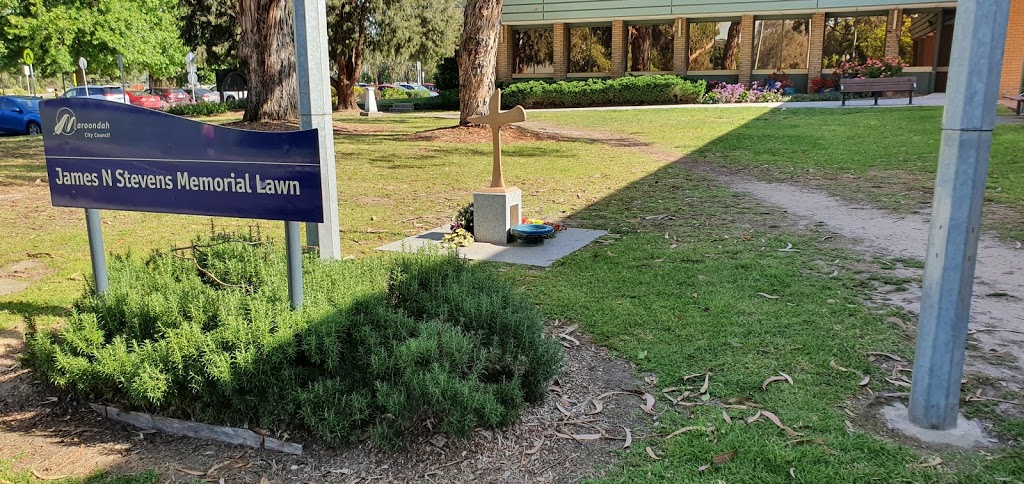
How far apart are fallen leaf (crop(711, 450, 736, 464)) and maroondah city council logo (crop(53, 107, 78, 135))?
Result: 12.4ft

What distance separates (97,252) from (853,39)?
32.3 metres

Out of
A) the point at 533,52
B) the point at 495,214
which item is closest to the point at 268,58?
the point at 495,214

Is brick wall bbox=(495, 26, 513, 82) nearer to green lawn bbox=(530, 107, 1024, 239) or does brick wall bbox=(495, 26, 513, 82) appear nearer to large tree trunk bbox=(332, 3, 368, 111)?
large tree trunk bbox=(332, 3, 368, 111)

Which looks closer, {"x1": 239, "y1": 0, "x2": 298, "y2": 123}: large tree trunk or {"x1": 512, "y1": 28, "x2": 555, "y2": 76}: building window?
{"x1": 239, "y1": 0, "x2": 298, "y2": 123}: large tree trunk

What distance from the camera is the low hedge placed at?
27734 millimetres

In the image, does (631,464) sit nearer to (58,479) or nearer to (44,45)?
(58,479)

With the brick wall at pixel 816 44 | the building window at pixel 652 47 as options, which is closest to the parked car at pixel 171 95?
the building window at pixel 652 47

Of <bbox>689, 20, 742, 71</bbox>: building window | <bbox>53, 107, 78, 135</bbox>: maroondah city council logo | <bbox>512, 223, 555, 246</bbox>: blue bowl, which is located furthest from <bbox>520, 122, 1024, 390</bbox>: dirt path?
<bbox>689, 20, 742, 71</bbox>: building window

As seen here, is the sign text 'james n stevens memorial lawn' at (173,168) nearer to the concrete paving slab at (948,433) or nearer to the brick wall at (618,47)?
the concrete paving slab at (948,433)

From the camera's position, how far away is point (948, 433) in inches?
135

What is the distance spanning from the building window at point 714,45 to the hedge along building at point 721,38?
0.04m

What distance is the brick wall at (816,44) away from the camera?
30.0m

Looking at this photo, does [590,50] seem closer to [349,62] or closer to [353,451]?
[349,62]

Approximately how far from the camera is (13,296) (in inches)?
227
